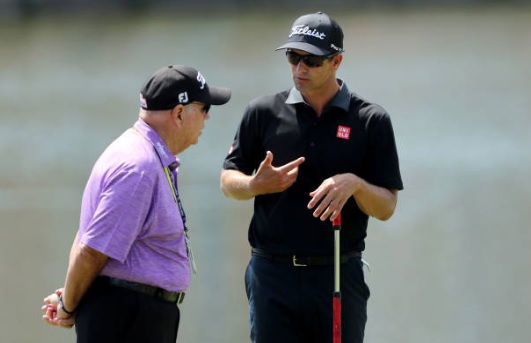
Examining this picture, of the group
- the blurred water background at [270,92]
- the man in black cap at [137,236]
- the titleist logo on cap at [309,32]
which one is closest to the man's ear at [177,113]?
the man in black cap at [137,236]

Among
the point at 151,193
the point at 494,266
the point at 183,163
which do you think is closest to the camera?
the point at 151,193

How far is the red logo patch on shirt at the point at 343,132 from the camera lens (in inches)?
130

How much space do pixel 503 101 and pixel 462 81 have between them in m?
0.23

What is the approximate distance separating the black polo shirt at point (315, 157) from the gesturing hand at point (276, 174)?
0.13 m

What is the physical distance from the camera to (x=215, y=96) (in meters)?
3.11

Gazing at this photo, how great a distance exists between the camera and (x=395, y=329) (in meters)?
4.80

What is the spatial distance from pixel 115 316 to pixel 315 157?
0.93 metres

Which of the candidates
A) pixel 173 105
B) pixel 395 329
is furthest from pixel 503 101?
pixel 173 105

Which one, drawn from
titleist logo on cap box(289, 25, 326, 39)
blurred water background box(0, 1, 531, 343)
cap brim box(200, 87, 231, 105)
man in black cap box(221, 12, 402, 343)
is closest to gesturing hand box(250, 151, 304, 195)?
man in black cap box(221, 12, 402, 343)

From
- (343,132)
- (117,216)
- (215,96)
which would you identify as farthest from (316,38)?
(117,216)

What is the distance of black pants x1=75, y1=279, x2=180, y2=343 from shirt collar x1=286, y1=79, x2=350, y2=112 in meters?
0.94

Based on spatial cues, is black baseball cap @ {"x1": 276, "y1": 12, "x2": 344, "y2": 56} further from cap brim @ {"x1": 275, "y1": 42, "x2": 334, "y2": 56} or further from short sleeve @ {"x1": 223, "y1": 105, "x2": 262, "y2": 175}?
short sleeve @ {"x1": 223, "y1": 105, "x2": 262, "y2": 175}

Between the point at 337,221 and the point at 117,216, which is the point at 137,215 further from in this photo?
the point at 337,221

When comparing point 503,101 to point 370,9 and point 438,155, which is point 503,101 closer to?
point 438,155
